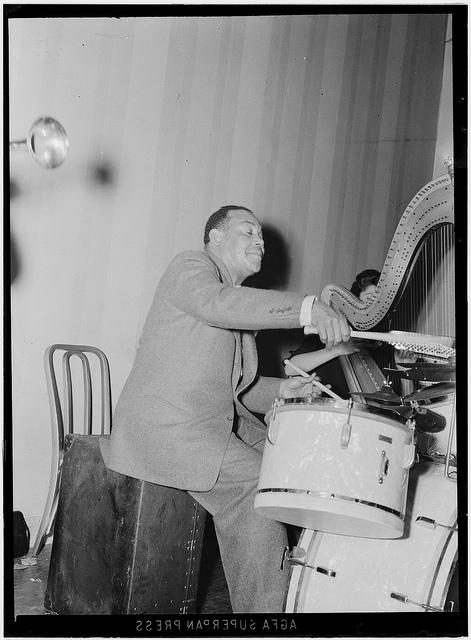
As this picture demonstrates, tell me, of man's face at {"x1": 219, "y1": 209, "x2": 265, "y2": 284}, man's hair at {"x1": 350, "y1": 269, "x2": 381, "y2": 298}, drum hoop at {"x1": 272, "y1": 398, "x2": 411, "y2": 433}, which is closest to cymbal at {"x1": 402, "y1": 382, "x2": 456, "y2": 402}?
drum hoop at {"x1": 272, "y1": 398, "x2": 411, "y2": 433}

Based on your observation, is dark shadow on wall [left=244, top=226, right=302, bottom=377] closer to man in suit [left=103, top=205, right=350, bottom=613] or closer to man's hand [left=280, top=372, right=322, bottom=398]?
man's hand [left=280, top=372, right=322, bottom=398]

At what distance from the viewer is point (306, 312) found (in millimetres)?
1922

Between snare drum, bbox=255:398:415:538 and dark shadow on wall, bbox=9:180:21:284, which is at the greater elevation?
dark shadow on wall, bbox=9:180:21:284

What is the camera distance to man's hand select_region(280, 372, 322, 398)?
231cm

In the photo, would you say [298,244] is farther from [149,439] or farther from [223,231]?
[149,439]

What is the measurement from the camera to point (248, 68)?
158 inches

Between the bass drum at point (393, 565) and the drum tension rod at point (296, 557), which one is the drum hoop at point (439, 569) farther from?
the drum tension rod at point (296, 557)

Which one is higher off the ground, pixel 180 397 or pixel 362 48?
pixel 362 48

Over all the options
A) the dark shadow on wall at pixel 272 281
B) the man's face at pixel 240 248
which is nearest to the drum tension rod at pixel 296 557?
the man's face at pixel 240 248

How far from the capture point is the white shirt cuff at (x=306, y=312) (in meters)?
1.92

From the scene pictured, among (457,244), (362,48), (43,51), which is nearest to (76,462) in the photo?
(457,244)

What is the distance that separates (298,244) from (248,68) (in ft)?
3.85

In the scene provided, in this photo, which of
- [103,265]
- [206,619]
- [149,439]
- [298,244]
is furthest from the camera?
[298,244]

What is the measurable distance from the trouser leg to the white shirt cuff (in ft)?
1.63
